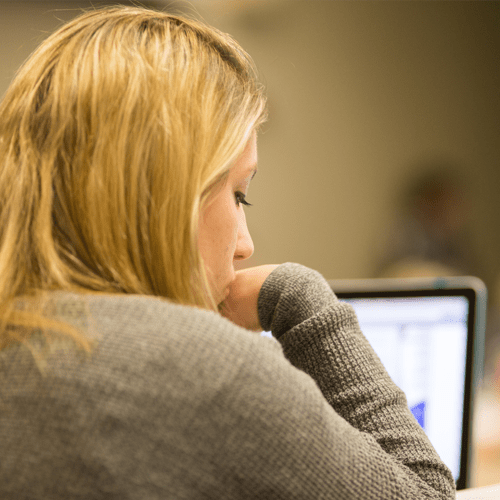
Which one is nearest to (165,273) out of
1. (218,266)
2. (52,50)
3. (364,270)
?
(218,266)

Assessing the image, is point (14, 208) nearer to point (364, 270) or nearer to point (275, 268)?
point (275, 268)

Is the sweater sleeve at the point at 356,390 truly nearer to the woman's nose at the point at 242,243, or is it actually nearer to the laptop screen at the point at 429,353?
the woman's nose at the point at 242,243

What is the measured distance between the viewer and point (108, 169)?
0.38 meters

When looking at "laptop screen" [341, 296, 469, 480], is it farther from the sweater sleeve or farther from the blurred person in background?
the blurred person in background

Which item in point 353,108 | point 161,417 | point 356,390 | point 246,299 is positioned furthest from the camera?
point 353,108

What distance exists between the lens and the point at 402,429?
45 cm

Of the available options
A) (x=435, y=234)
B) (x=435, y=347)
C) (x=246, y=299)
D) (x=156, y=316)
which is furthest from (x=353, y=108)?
(x=156, y=316)

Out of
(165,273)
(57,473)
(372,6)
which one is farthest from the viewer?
(372,6)

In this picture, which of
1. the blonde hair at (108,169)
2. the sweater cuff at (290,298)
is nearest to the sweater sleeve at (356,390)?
the sweater cuff at (290,298)

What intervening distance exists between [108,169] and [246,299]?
0.28 m

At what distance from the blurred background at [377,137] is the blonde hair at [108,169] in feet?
3.73

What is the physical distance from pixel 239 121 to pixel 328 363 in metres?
0.25

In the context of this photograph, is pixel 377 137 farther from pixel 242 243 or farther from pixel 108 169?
pixel 108 169

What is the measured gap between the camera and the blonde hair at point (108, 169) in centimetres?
37
